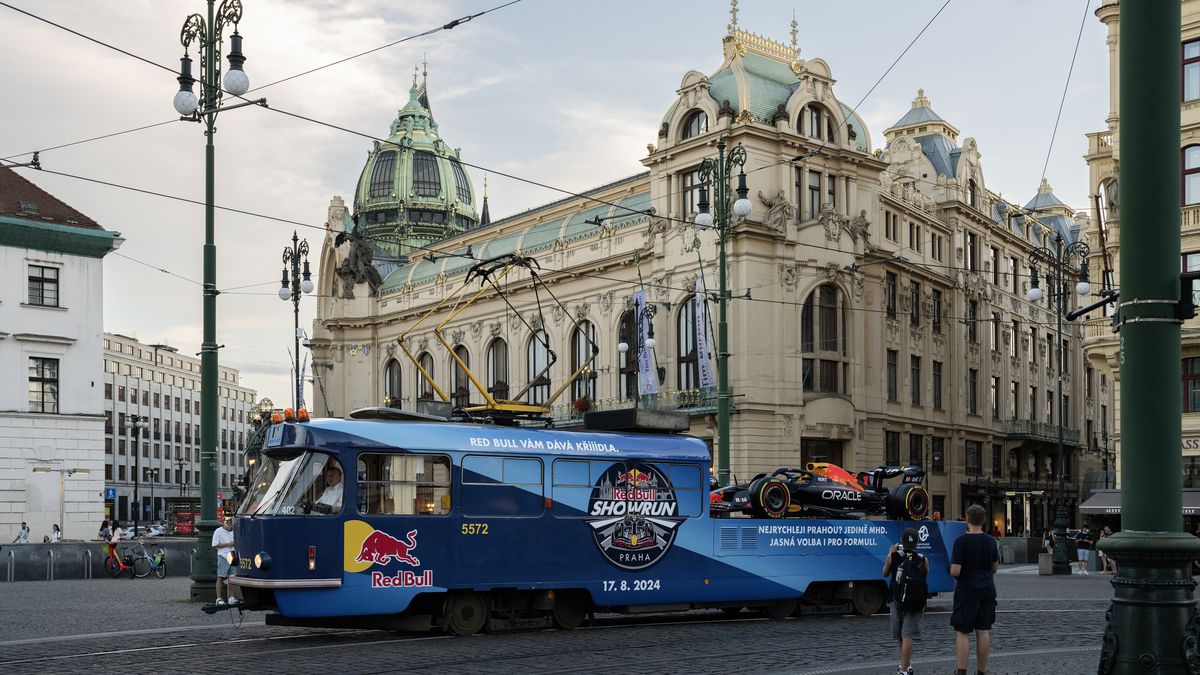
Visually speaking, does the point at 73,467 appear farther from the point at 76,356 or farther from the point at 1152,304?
the point at 1152,304

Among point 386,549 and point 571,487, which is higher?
point 571,487

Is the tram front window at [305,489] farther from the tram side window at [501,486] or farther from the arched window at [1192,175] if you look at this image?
the arched window at [1192,175]

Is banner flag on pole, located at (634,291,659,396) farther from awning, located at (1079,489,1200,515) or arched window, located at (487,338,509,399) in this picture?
awning, located at (1079,489,1200,515)

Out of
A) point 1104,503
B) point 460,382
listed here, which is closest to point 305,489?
point 1104,503

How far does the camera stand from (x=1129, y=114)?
7.54m

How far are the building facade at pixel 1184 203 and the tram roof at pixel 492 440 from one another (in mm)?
19540

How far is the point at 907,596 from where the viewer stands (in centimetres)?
1285

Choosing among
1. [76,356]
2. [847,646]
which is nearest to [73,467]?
[76,356]

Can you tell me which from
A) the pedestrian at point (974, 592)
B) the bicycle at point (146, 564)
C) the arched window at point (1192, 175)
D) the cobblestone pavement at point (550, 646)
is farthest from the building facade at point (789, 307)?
the pedestrian at point (974, 592)

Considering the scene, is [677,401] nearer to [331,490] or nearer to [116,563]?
[116,563]

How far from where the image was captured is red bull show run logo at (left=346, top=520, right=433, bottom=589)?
635 inches

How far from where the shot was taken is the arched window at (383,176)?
90.2 metres

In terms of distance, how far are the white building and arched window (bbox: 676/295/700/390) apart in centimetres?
2269

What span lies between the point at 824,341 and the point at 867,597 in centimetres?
3571
